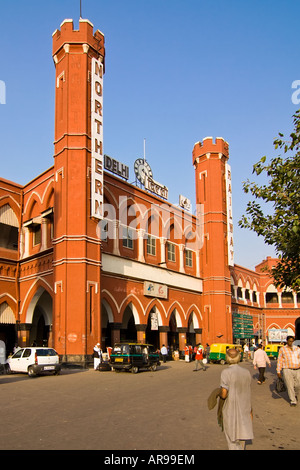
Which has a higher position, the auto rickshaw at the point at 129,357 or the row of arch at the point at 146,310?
the row of arch at the point at 146,310

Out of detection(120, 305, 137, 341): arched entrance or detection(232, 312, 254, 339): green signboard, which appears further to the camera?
detection(232, 312, 254, 339): green signboard

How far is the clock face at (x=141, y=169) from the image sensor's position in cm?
3572

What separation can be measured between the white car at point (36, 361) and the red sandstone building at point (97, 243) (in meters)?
3.63

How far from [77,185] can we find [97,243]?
336cm

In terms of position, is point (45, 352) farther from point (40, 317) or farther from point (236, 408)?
point (236, 408)

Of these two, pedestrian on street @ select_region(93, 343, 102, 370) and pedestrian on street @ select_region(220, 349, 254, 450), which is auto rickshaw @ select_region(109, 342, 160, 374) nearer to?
pedestrian on street @ select_region(93, 343, 102, 370)

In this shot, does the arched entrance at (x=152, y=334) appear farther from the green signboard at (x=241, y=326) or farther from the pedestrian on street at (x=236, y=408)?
the pedestrian on street at (x=236, y=408)

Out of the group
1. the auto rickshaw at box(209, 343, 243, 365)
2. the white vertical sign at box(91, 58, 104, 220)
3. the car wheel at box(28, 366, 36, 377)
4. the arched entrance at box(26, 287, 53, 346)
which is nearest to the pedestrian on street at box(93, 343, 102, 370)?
the car wheel at box(28, 366, 36, 377)

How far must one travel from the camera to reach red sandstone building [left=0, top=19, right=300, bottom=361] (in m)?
25.6

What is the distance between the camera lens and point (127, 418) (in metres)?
9.70

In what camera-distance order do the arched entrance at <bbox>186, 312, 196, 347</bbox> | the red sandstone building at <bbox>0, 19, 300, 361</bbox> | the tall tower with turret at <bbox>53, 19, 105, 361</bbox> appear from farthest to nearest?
the arched entrance at <bbox>186, 312, 196, 347</bbox> → the red sandstone building at <bbox>0, 19, 300, 361</bbox> → the tall tower with turret at <bbox>53, 19, 105, 361</bbox>

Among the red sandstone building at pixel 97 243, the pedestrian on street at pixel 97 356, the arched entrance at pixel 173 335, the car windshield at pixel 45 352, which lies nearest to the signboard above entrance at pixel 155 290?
the red sandstone building at pixel 97 243

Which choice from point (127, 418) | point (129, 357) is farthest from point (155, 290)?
point (127, 418)

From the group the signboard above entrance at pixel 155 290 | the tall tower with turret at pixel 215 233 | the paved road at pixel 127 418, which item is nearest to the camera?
the paved road at pixel 127 418
